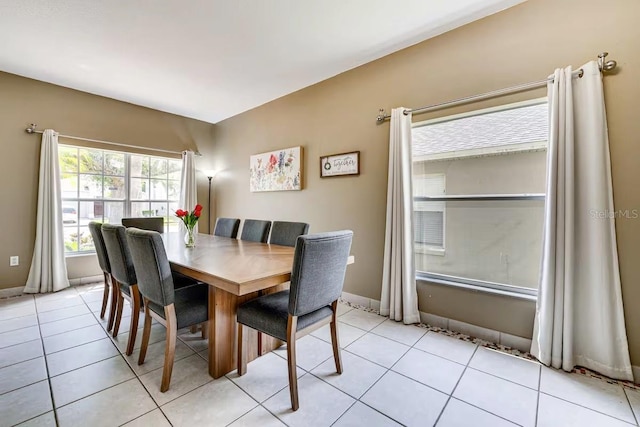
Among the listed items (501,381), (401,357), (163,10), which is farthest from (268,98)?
(501,381)

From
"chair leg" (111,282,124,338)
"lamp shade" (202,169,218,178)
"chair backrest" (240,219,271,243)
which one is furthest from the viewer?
"lamp shade" (202,169,218,178)

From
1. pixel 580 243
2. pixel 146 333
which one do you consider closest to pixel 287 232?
pixel 146 333

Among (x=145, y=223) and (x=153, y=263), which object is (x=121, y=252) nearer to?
(x=153, y=263)

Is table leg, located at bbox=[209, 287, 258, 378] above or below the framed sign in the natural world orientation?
below

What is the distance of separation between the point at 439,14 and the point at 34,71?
4366 mm

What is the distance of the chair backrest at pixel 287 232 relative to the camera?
2.68m

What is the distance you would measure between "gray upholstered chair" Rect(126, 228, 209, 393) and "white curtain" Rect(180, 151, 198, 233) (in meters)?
3.06

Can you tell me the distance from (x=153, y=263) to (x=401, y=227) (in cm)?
204

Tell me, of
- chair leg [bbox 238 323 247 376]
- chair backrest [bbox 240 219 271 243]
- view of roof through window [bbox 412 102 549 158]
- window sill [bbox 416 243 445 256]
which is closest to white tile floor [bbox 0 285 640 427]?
chair leg [bbox 238 323 247 376]

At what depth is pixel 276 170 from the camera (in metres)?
3.97

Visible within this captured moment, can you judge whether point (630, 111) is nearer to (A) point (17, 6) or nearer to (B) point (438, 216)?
(B) point (438, 216)

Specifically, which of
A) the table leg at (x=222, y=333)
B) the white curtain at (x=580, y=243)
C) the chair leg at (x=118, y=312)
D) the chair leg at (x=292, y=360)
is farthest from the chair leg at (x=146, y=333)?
the white curtain at (x=580, y=243)

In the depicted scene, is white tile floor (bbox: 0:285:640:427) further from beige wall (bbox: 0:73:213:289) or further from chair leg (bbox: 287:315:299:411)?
beige wall (bbox: 0:73:213:289)

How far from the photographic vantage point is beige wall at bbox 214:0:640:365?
1.79m
